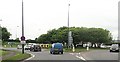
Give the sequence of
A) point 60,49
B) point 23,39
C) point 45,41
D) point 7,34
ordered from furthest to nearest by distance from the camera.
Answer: point 7,34 → point 45,41 → point 60,49 → point 23,39

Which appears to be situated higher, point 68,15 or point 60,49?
point 68,15

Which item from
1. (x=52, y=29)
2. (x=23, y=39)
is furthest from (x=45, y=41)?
(x=23, y=39)

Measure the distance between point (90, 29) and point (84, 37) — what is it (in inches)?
193

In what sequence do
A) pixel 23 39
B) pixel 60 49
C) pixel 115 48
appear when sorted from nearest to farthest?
pixel 23 39
pixel 60 49
pixel 115 48

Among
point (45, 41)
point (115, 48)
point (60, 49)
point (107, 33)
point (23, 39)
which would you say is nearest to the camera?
point (23, 39)

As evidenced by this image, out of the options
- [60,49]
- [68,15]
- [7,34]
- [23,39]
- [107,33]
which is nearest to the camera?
[23,39]

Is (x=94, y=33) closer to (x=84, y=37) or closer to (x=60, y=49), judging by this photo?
(x=84, y=37)

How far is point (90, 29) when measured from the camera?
113062 millimetres

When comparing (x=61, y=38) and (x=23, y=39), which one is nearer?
(x=23, y=39)

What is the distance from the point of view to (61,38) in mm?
110062

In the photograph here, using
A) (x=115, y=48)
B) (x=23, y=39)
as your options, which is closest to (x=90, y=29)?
(x=115, y=48)

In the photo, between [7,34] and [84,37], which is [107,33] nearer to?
[84,37]

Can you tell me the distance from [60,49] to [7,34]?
10146 centimetres

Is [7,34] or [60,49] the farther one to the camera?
[7,34]
